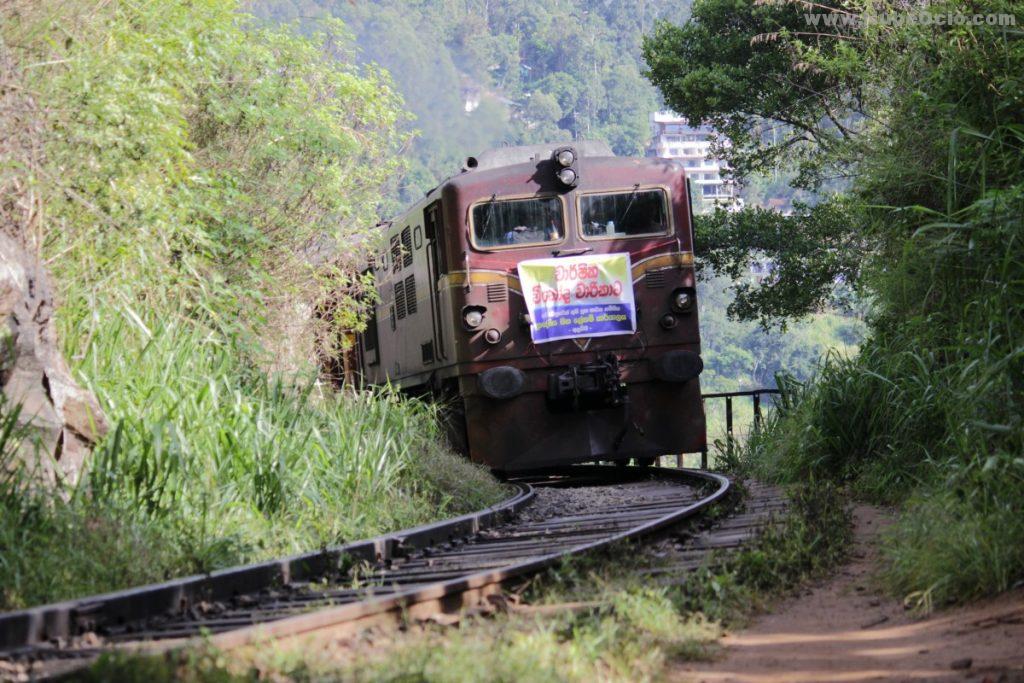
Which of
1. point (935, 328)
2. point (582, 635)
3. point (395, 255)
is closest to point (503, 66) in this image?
point (395, 255)

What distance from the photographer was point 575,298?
11.8 meters

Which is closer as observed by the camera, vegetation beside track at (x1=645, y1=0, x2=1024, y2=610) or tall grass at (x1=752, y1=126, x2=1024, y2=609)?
tall grass at (x1=752, y1=126, x2=1024, y2=609)

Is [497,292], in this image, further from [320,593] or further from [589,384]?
[320,593]

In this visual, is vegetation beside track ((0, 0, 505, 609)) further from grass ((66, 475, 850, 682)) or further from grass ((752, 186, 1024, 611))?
grass ((752, 186, 1024, 611))

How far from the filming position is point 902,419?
8617 mm

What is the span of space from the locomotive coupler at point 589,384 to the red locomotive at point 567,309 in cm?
1

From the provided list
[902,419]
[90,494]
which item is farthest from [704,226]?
[90,494]

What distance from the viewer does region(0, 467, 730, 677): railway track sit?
421 centimetres

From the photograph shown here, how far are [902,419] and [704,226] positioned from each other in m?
12.4

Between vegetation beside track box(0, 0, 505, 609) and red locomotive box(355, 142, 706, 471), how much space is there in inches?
51.1

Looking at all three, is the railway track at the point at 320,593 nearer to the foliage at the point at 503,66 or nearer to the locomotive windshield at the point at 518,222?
the locomotive windshield at the point at 518,222

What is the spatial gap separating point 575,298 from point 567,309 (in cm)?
13

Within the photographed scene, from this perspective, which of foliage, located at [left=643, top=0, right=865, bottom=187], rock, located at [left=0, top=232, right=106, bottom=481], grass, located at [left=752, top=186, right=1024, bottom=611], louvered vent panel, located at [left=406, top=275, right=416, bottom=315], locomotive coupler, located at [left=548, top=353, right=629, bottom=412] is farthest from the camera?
foliage, located at [left=643, top=0, right=865, bottom=187]

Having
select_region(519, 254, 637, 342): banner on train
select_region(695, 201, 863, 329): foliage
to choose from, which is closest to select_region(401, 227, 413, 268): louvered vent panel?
select_region(519, 254, 637, 342): banner on train
